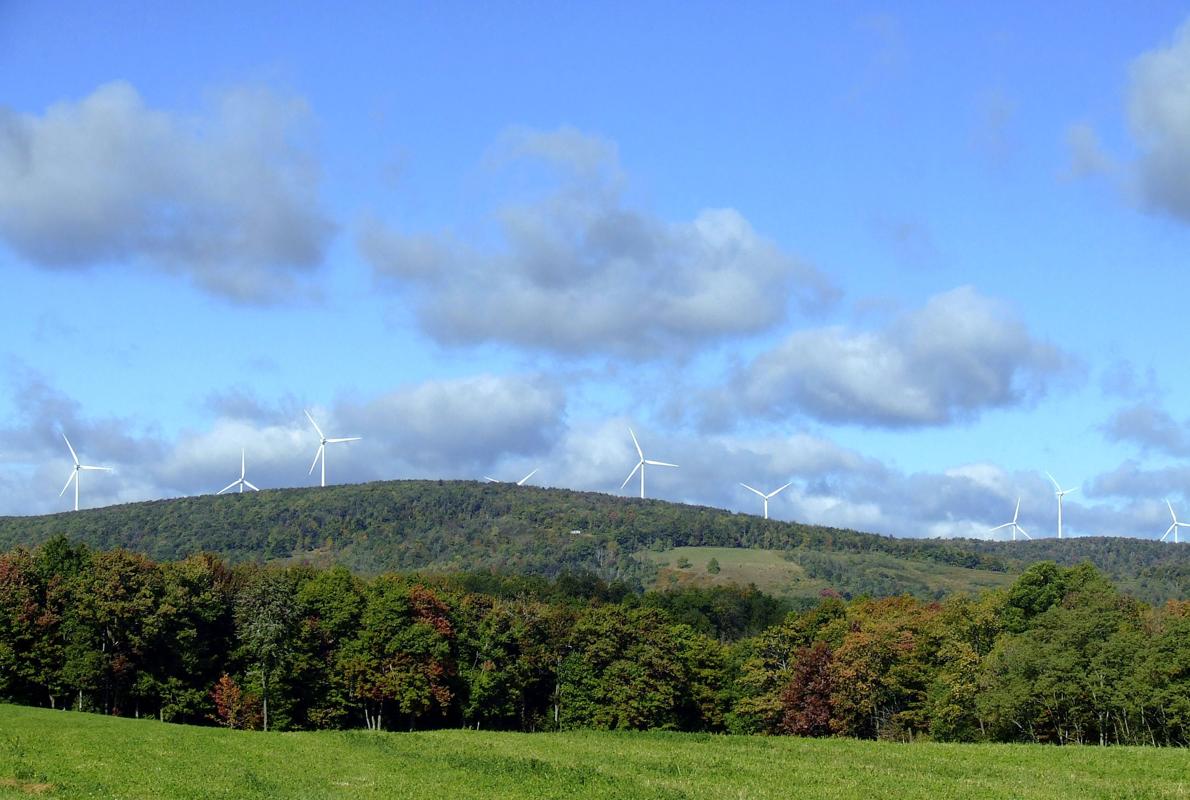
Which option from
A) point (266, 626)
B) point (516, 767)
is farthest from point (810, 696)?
point (516, 767)

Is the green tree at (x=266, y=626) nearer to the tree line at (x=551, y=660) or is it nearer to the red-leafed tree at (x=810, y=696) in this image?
the tree line at (x=551, y=660)

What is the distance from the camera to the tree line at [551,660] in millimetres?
92688

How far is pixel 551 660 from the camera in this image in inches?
4867

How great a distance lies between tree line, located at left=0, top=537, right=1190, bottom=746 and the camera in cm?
9269

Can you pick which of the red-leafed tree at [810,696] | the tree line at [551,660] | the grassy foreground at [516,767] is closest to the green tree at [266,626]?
the tree line at [551,660]

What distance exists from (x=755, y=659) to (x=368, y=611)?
118 feet

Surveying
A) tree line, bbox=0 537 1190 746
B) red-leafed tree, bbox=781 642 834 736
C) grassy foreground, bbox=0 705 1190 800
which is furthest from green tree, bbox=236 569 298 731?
red-leafed tree, bbox=781 642 834 736

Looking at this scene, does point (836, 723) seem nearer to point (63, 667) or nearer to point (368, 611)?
point (368, 611)

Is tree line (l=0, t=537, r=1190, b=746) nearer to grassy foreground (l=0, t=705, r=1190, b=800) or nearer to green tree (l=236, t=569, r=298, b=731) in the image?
green tree (l=236, t=569, r=298, b=731)

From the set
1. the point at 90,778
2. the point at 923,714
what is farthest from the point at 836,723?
the point at 90,778

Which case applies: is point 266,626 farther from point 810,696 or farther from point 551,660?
point 810,696

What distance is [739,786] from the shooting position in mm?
50125

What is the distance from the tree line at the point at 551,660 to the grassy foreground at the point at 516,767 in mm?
21749

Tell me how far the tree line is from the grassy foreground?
21.7 metres
